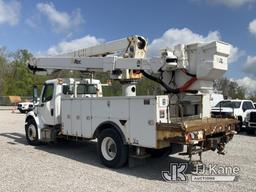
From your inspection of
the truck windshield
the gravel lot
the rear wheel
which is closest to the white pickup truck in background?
the truck windshield

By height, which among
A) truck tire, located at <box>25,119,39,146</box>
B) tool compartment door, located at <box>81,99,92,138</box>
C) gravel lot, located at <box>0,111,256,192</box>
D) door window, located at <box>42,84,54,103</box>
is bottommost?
gravel lot, located at <box>0,111,256,192</box>

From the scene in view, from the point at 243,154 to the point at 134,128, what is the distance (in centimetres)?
466

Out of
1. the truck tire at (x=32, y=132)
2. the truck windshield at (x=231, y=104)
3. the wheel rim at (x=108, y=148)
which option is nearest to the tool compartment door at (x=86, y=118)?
the wheel rim at (x=108, y=148)

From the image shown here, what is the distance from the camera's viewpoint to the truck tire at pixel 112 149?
9047 mm

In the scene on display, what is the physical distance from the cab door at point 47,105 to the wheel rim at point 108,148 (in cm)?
317

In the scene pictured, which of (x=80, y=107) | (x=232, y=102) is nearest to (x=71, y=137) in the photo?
(x=80, y=107)

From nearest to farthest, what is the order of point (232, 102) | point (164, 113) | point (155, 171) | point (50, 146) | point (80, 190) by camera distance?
point (80, 190)
point (164, 113)
point (155, 171)
point (50, 146)
point (232, 102)

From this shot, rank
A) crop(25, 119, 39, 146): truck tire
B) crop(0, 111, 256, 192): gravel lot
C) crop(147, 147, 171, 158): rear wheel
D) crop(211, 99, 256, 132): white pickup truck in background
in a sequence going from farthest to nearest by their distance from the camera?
crop(211, 99, 256, 132): white pickup truck in background < crop(25, 119, 39, 146): truck tire < crop(147, 147, 171, 158): rear wheel < crop(0, 111, 256, 192): gravel lot

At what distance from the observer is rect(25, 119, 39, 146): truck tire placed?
42.4ft

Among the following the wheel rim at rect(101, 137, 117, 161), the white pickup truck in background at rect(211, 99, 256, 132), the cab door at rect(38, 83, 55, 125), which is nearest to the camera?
the wheel rim at rect(101, 137, 117, 161)

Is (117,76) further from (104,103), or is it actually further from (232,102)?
(232,102)

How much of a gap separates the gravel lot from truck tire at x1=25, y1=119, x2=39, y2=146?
416mm

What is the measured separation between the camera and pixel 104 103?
9648 millimetres

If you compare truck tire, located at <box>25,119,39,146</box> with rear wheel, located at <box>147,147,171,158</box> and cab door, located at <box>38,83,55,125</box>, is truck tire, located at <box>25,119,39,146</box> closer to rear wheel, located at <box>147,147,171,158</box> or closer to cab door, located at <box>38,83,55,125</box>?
cab door, located at <box>38,83,55,125</box>
